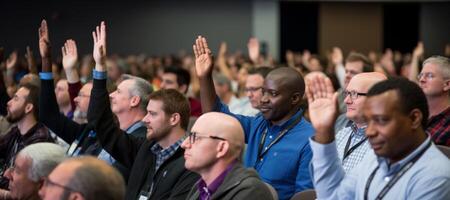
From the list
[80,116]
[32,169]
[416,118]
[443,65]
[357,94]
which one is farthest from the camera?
[80,116]

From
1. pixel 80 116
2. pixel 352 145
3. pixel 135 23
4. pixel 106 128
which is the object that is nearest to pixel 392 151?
pixel 352 145

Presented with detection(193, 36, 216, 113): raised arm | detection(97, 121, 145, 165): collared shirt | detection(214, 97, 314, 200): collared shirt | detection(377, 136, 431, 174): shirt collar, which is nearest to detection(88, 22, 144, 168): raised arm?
detection(97, 121, 145, 165): collared shirt

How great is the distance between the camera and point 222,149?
2.97 metres

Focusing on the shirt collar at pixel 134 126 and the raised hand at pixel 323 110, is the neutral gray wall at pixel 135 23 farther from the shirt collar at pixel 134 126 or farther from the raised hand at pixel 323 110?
the raised hand at pixel 323 110

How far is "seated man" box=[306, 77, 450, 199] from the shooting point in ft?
7.99

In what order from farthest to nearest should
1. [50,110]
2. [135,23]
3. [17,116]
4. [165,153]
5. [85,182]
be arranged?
[135,23]
[17,116]
[50,110]
[165,153]
[85,182]

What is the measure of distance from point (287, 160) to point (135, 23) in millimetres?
13082

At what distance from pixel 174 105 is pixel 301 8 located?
1422 centimetres

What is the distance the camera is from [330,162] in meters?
2.52

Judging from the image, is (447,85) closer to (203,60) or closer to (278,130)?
(278,130)

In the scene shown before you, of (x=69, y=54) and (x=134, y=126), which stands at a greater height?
(x=69, y=54)

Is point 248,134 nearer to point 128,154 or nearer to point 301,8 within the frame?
point 128,154

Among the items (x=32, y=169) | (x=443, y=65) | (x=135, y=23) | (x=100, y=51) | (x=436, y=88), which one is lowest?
(x=135, y=23)

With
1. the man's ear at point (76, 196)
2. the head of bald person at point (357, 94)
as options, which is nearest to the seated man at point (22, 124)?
the head of bald person at point (357, 94)
